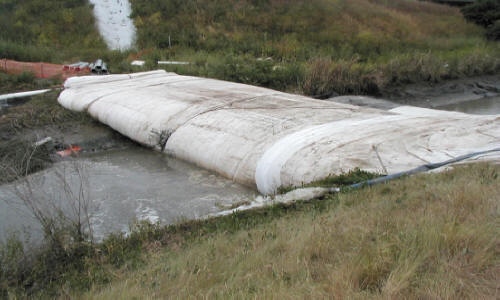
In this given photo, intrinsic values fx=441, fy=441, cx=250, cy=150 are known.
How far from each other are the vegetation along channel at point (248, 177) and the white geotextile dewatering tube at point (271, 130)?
0.04 meters

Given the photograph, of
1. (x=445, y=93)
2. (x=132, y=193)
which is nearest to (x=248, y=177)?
(x=132, y=193)

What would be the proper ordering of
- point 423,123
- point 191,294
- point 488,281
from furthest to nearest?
point 423,123, point 191,294, point 488,281

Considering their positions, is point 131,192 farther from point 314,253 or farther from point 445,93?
point 445,93

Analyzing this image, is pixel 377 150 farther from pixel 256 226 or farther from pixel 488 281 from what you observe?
pixel 488 281

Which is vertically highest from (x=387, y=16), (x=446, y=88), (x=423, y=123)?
(x=387, y=16)

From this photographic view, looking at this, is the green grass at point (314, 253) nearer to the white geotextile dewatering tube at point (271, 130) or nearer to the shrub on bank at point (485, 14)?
the white geotextile dewatering tube at point (271, 130)

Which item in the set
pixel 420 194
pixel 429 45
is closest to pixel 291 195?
pixel 420 194

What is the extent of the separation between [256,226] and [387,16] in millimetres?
22310

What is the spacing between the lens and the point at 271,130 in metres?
7.23

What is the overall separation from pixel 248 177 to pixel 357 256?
385 centimetres

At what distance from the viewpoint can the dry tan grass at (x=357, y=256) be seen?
2.46 meters

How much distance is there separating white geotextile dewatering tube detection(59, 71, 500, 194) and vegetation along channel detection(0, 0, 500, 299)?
1.4 inches

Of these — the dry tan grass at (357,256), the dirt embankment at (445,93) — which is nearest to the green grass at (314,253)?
the dry tan grass at (357,256)

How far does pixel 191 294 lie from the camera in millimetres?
2736
